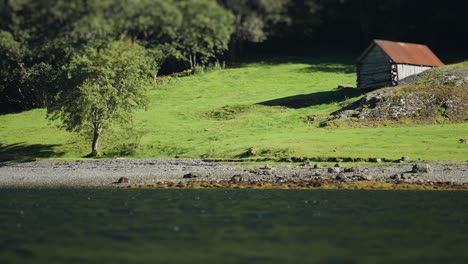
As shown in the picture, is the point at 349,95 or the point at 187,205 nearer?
the point at 187,205

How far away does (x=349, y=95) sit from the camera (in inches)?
3386

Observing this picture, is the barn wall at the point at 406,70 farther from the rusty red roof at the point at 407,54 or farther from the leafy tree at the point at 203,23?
the leafy tree at the point at 203,23

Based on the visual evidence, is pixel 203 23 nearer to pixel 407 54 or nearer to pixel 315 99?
pixel 315 99

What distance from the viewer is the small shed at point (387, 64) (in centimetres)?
8388

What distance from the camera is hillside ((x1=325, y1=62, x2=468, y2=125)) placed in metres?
69.7

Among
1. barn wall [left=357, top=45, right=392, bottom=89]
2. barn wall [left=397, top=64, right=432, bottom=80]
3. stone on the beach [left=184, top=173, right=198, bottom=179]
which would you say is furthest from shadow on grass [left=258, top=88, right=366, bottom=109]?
stone on the beach [left=184, top=173, right=198, bottom=179]

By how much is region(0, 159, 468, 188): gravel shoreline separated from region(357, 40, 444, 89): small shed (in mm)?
34191

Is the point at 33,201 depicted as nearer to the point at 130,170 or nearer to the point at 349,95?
the point at 130,170

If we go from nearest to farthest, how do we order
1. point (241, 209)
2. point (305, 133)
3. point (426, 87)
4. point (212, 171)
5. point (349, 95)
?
point (241, 209)
point (212, 171)
point (305, 133)
point (426, 87)
point (349, 95)

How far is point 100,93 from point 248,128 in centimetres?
1688

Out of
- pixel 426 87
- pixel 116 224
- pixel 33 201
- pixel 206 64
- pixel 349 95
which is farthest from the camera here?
pixel 206 64

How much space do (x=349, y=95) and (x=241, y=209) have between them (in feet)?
178

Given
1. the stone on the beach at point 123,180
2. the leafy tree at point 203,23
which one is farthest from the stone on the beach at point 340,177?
the stone on the beach at point 123,180

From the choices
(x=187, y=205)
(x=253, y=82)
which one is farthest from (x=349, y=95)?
(x=187, y=205)
